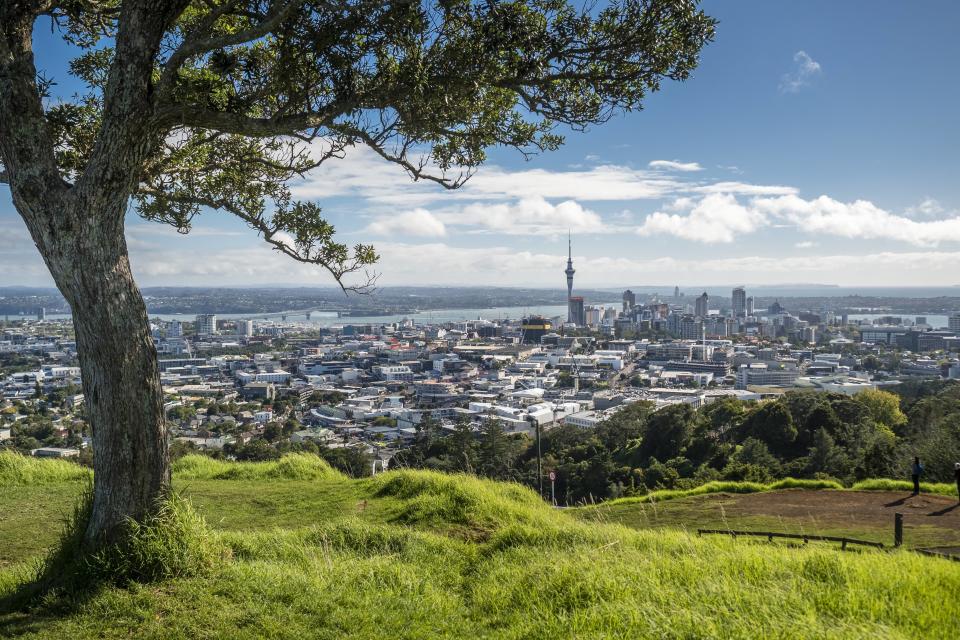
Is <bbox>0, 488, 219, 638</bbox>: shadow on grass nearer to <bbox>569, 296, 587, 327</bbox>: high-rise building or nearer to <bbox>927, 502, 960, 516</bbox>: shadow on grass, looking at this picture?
<bbox>927, 502, 960, 516</bbox>: shadow on grass

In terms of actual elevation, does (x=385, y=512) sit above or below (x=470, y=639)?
below

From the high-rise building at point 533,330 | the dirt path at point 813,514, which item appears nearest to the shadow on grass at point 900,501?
the dirt path at point 813,514

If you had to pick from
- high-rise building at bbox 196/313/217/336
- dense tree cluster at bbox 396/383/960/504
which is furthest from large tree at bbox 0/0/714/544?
high-rise building at bbox 196/313/217/336

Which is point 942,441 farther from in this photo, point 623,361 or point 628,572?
point 623,361

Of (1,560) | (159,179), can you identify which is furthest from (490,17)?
(1,560)

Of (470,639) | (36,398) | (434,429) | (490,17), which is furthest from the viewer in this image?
(434,429)
